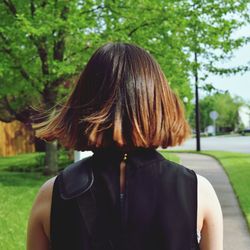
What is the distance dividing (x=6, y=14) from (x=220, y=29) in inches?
205

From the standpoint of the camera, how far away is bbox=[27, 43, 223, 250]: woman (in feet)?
4.59

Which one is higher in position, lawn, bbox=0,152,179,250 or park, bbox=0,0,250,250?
park, bbox=0,0,250,250

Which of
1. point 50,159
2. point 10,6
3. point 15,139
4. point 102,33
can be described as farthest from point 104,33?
point 15,139

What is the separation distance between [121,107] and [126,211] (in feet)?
0.98

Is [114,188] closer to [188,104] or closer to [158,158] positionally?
[158,158]

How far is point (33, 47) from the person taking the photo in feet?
40.6

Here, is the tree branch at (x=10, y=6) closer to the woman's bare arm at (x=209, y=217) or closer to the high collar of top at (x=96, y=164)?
the high collar of top at (x=96, y=164)

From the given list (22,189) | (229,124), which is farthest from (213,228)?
(229,124)

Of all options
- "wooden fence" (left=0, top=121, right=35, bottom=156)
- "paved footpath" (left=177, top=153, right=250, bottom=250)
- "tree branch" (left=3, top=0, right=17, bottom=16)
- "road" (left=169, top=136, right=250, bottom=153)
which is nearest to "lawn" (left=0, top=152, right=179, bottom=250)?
"paved footpath" (left=177, top=153, right=250, bottom=250)

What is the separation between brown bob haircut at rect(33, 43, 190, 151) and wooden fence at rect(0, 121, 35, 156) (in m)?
23.8

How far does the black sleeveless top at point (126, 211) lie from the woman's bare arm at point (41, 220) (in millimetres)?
25

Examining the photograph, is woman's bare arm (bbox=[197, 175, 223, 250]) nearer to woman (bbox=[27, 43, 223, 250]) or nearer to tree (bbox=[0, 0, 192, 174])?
woman (bbox=[27, 43, 223, 250])

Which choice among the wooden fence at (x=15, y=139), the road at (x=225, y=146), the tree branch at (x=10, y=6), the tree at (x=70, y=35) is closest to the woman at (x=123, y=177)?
the tree at (x=70, y=35)

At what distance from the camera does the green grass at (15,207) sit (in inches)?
245
